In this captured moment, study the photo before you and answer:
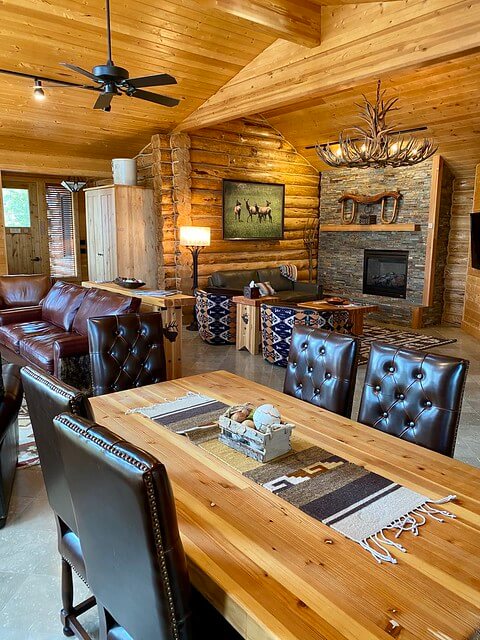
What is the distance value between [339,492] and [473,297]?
6.96 m

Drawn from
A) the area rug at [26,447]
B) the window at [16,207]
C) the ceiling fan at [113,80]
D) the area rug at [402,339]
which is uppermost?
the ceiling fan at [113,80]

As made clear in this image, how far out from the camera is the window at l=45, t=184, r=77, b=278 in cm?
1013

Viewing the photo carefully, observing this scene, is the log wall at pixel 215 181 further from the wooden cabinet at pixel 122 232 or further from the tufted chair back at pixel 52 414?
the tufted chair back at pixel 52 414

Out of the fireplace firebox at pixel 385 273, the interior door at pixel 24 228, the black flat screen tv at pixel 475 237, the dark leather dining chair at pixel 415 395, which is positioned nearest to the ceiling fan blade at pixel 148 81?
the dark leather dining chair at pixel 415 395

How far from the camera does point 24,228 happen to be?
32.3 feet

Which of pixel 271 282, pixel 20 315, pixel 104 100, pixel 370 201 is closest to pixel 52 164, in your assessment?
pixel 20 315

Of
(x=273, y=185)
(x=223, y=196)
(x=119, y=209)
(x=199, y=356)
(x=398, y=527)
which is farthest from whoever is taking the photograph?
(x=273, y=185)

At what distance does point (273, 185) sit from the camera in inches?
340

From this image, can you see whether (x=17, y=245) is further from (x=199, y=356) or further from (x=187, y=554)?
(x=187, y=554)

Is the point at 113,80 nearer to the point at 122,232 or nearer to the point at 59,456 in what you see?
the point at 59,456

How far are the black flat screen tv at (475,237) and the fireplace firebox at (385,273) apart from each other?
4.18 feet

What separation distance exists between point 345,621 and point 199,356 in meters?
5.13

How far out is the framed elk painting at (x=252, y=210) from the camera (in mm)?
8086

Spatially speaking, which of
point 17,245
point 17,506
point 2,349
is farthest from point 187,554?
point 17,245
